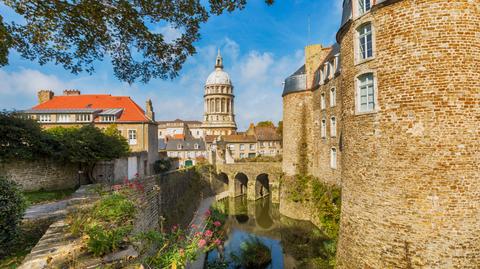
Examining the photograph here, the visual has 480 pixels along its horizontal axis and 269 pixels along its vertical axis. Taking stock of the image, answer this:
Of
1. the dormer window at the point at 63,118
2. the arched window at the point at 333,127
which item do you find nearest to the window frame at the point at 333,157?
the arched window at the point at 333,127

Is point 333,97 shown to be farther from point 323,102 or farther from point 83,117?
point 83,117

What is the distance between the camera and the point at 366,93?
8172 millimetres

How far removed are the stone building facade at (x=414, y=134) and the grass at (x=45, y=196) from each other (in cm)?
1243

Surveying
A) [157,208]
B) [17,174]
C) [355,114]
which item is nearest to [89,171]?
[17,174]

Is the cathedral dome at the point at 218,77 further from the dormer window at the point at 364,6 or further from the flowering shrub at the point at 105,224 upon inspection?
the flowering shrub at the point at 105,224

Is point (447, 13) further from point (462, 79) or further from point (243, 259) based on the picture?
point (243, 259)

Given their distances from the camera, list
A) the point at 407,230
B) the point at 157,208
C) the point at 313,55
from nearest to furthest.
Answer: the point at 407,230, the point at 157,208, the point at 313,55

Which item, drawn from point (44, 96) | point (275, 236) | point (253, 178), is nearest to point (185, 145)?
point (253, 178)

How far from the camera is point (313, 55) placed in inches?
739

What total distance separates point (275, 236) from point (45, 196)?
13754 mm

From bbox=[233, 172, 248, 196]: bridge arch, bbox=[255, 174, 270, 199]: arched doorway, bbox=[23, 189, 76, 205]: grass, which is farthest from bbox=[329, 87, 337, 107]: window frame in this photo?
bbox=[233, 172, 248, 196]: bridge arch

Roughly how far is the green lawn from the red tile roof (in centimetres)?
1127

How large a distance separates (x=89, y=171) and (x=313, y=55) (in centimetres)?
1660

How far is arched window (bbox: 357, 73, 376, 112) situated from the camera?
793cm
